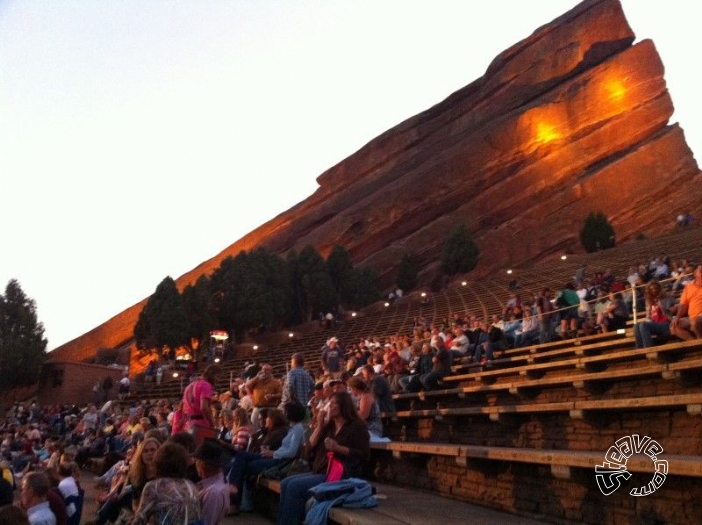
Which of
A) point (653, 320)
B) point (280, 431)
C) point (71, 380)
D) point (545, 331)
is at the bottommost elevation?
point (280, 431)

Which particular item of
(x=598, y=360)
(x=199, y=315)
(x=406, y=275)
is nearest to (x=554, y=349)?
(x=598, y=360)

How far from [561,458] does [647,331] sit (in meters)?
3.32

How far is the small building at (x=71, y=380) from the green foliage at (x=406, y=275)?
2044cm

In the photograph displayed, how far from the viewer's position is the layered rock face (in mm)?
54438

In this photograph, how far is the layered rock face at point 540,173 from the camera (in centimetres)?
5444

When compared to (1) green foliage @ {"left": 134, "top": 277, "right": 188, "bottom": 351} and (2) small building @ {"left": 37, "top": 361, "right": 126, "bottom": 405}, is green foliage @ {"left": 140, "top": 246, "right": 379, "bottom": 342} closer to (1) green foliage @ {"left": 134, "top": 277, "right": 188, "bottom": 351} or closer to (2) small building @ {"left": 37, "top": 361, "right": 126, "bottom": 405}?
(1) green foliage @ {"left": 134, "top": 277, "right": 188, "bottom": 351}

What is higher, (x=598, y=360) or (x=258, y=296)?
(x=258, y=296)

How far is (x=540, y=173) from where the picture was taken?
188 ft

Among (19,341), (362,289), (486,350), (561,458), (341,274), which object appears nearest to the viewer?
(561,458)

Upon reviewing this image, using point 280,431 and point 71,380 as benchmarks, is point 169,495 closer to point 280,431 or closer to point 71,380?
point 280,431

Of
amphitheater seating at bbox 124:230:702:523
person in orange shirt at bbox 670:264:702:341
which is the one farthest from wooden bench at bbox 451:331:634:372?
person in orange shirt at bbox 670:264:702:341

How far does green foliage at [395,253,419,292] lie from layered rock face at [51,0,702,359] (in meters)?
2.44

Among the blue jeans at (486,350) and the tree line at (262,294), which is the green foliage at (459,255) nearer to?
the tree line at (262,294)

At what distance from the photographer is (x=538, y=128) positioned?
191ft
